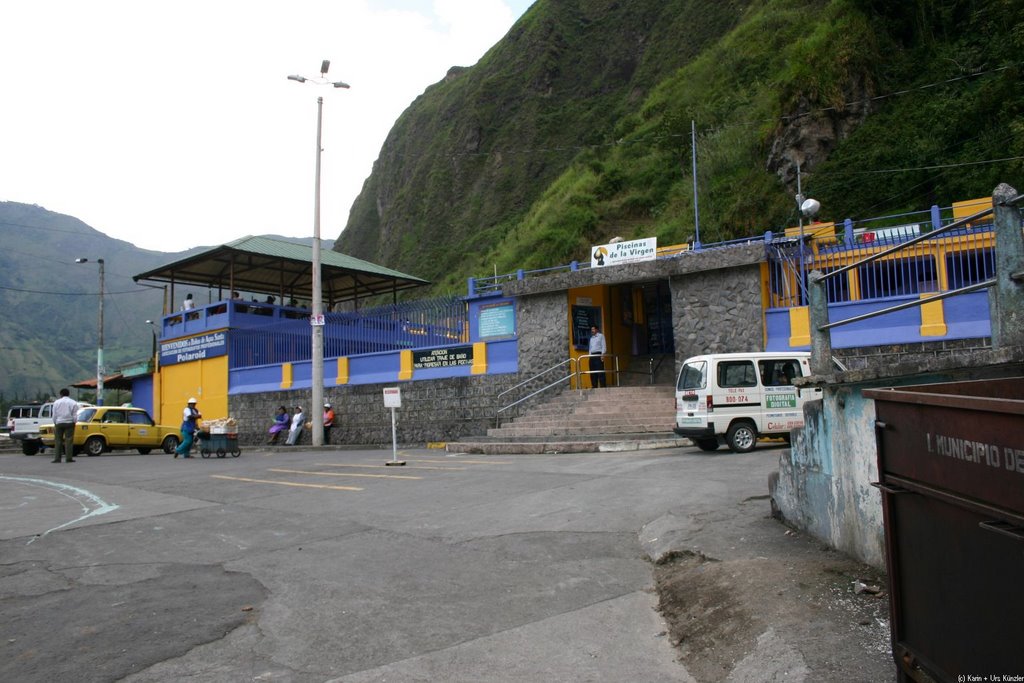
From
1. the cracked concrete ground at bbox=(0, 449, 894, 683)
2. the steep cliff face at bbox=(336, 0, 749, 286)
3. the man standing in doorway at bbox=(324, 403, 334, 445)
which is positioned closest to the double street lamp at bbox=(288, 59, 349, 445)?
the man standing in doorway at bbox=(324, 403, 334, 445)

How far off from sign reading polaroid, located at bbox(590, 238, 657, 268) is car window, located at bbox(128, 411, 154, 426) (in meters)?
15.5

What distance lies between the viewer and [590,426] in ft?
56.2

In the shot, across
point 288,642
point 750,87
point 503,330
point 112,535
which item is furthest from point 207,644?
point 750,87

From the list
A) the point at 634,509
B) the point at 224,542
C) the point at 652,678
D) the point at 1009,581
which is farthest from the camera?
the point at 634,509

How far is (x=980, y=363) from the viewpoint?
429 cm

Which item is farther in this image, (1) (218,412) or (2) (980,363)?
(1) (218,412)

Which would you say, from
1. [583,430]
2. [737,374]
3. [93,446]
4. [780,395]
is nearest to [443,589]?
[737,374]

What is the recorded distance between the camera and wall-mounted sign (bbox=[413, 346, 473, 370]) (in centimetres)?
2092

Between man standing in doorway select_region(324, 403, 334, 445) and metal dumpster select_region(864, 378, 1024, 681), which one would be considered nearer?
metal dumpster select_region(864, 378, 1024, 681)

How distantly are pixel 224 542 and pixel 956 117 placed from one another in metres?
25.8

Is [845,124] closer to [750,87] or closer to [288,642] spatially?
[750,87]

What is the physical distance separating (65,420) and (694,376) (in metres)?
15.1

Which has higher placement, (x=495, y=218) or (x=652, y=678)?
(x=495, y=218)

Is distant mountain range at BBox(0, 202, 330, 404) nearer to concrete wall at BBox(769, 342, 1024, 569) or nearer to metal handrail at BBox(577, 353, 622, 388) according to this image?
metal handrail at BBox(577, 353, 622, 388)
